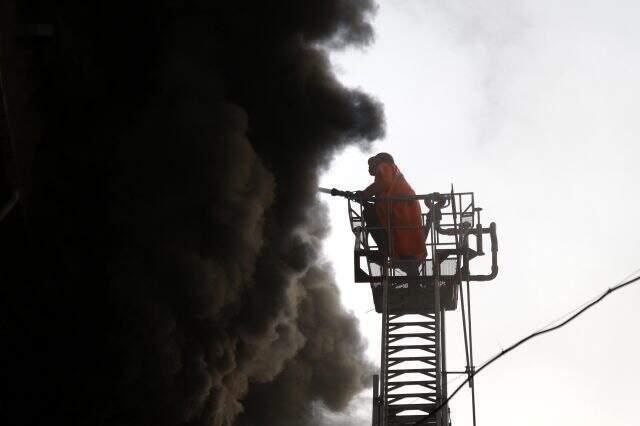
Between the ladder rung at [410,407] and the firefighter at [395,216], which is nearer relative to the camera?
the ladder rung at [410,407]

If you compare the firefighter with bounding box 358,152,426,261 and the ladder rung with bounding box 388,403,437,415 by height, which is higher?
the firefighter with bounding box 358,152,426,261

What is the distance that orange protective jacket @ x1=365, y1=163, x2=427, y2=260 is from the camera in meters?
12.9

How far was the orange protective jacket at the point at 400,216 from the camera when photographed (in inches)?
510

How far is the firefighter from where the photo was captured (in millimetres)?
12945

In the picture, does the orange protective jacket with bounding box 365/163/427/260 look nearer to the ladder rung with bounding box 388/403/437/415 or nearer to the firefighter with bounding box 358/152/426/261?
the firefighter with bounding box 358/152/426/261

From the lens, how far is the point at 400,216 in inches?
513

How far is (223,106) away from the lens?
14.7 metres

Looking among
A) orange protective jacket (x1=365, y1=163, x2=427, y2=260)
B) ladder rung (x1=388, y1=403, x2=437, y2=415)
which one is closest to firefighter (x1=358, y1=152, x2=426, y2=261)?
orange protective jacket (x1=365, y1=163, x2=427, y2=260)

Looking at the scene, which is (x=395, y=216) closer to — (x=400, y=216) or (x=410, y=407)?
(x=400, y=216)

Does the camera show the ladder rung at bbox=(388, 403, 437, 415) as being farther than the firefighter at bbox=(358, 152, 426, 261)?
No

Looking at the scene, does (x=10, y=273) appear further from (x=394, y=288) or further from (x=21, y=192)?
(x=394, y=288)

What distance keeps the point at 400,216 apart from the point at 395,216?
70 mm

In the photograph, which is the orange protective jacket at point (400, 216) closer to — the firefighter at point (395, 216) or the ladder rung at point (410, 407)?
the firefighter at point (395, 216)

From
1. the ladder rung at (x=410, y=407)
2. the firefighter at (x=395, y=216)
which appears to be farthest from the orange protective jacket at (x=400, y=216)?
the ladder rung at (x=410, y=407)
